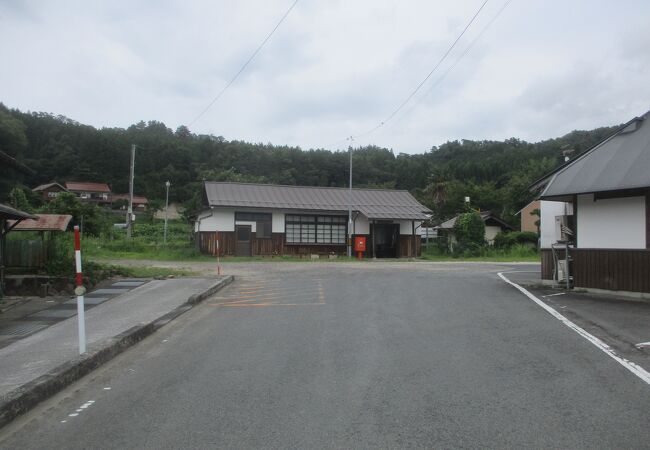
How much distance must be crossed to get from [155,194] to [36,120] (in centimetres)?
2181

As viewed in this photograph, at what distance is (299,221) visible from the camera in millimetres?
35500

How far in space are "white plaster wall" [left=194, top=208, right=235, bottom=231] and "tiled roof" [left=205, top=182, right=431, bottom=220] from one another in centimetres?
71

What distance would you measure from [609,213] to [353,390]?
1144 cm

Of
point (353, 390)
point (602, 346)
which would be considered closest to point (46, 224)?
point (353, 390)

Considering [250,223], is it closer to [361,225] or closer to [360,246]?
[360,246]

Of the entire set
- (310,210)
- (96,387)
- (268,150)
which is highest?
(268,150)

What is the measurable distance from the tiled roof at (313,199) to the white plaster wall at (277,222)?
2.30 ft

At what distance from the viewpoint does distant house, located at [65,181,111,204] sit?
299ft

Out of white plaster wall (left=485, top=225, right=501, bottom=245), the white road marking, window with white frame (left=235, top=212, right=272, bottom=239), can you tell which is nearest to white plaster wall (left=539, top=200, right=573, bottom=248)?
the white road marking

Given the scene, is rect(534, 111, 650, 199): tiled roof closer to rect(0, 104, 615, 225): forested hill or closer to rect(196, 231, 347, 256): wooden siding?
rect(196, 231, 347, 256): wooden siding

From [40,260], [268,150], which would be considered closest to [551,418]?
[40,260]

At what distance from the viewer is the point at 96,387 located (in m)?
5.99

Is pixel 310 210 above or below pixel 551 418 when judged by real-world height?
above

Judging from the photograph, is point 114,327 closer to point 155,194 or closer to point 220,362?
point 220,362
